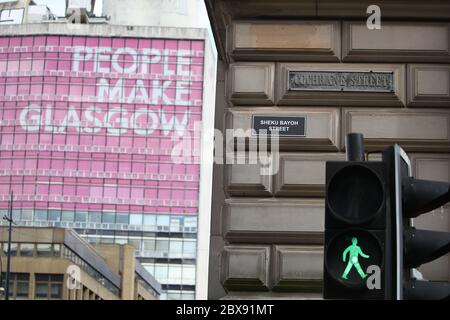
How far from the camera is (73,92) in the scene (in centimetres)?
13150

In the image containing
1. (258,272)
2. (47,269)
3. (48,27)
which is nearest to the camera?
(258,272)

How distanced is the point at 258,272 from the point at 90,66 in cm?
12497

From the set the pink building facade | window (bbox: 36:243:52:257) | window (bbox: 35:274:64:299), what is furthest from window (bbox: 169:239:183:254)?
window (bbox: 35:274:64:299)

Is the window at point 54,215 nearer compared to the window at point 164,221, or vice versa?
the window at point 54,215

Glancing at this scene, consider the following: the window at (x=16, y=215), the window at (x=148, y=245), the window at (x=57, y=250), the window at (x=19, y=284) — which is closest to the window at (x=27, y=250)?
the window at (x=19, y=284)

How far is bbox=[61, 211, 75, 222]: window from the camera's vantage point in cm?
12800

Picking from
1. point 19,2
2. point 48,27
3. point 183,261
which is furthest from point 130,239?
point 19,2

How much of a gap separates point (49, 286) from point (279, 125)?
84791mm

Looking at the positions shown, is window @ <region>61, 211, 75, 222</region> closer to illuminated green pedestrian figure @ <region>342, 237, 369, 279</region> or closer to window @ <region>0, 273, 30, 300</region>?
window @ <region>0, 273, 30, 300</region>

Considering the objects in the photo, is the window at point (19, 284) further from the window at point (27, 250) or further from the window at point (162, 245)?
the window at point (162, 245)

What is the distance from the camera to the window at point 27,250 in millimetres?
101062

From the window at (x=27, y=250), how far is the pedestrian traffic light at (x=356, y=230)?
3840 inches

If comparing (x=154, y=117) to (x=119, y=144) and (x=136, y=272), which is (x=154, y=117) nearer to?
(x=119, y=144)

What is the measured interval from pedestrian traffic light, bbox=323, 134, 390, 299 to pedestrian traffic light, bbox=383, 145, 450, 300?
0.05 m
